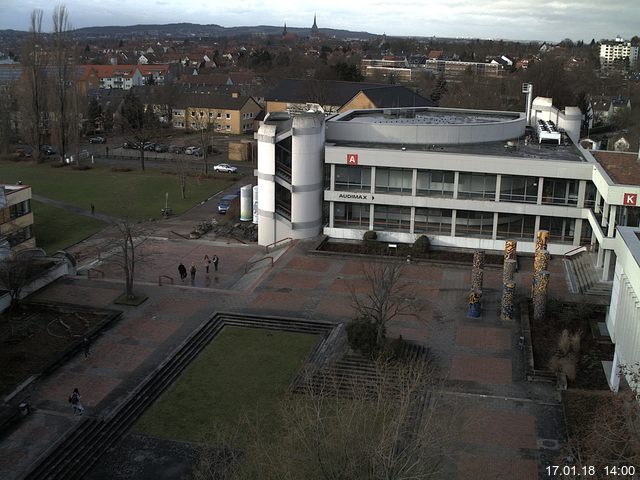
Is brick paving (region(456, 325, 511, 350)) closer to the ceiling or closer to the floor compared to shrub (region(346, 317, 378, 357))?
closer to the floor

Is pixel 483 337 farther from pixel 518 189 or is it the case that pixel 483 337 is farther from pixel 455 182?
pixel 518 189

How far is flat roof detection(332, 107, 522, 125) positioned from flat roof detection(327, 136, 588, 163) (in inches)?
133

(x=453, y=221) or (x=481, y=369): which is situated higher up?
(x=453, y=221)

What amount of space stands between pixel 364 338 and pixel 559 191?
2013 centimetres

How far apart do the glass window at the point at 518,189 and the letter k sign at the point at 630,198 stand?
807cm

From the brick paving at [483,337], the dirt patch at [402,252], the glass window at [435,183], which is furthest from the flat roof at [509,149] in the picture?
the brick paving at [483,337]

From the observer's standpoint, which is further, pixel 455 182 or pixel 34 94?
pixel 34 94

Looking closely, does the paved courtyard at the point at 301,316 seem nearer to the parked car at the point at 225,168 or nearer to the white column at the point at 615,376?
the white column at the point at 615,376

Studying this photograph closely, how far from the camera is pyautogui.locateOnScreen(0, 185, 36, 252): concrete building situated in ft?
143

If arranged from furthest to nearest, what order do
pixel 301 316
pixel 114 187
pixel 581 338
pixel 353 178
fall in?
pixel 114 187
pixel 353 178
pixel 301 316
pixel 581 338

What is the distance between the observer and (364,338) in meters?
30.1

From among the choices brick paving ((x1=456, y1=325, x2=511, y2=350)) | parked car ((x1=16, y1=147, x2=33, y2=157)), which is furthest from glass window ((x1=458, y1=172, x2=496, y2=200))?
parked car ((x1=16, y1=147, x2=33, y2=157))

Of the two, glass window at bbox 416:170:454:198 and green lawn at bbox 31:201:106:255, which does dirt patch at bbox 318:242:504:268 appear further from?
green lawn at bbox 31:201:106:255

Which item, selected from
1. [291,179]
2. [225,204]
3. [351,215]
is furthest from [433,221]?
[225,204]
